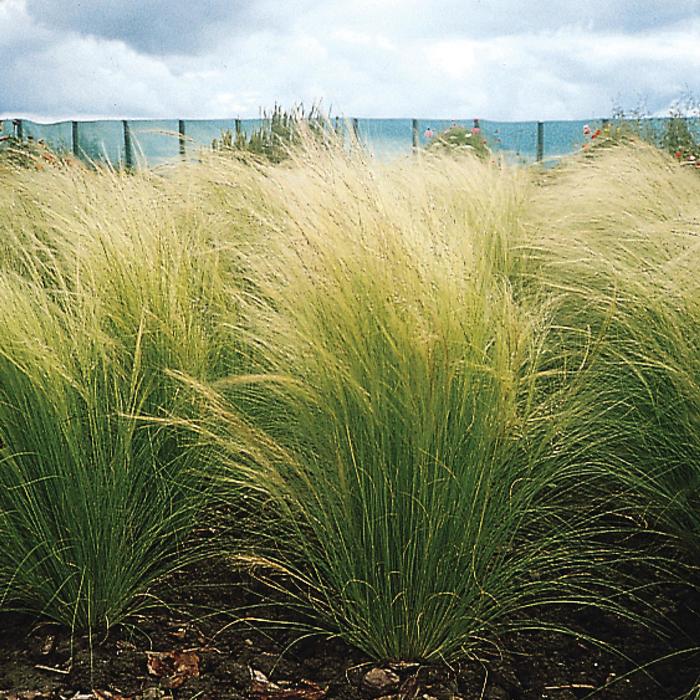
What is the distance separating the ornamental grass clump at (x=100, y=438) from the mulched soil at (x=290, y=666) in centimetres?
10

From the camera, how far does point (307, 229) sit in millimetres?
2250

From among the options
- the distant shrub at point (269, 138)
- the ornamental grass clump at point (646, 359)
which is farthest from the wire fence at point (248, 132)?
the ornamental grass clump at point (646, 359)

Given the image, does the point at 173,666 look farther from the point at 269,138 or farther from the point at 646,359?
the point at 269,138

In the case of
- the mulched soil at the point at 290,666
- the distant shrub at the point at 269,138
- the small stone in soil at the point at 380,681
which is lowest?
the mulched soil at the point at 290,666

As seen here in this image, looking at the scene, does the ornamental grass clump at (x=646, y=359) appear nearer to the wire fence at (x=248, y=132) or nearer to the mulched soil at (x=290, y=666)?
the mulched soil at (x=290, y=666)

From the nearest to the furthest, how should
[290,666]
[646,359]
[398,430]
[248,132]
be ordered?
1. [398,430]
2. [290,666]
3. [646,359]
4. [248,132]

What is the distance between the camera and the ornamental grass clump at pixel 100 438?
2268 mm

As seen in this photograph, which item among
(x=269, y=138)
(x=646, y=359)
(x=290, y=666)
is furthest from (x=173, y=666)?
(x=269, y=138)

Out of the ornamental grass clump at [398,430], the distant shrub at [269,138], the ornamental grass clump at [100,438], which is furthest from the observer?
the distant shrub at [269,138]

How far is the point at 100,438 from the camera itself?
2.27m

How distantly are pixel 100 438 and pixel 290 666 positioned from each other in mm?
674

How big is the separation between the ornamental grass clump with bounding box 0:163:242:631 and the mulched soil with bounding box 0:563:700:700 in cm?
10

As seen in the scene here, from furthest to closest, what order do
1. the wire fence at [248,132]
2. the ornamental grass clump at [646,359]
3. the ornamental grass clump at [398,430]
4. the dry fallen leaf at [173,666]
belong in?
the wire fence at [248,132] → the ornamental grass clump at [646,359] → the dry fallen leaf at [173,666] → the ornamental grass clump at [398,430]

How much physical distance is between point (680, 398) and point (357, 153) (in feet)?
3.64
